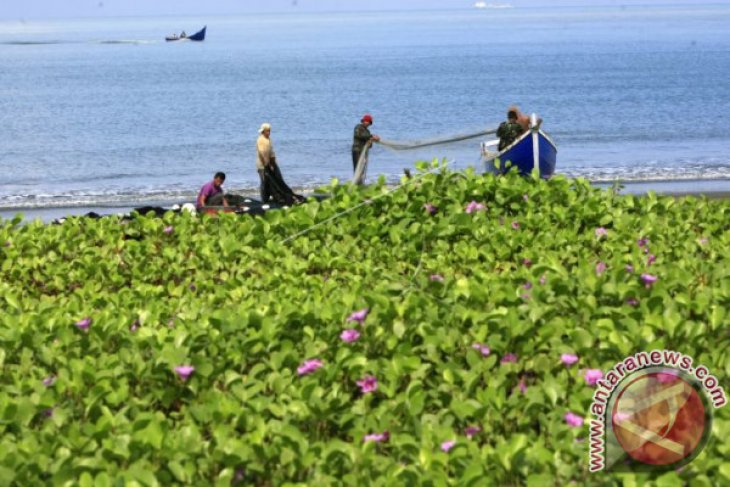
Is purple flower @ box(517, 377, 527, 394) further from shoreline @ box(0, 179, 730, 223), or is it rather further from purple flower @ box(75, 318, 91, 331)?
shoreline @ box(0, 179, 730, 223)

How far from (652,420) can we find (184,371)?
266 centimetres

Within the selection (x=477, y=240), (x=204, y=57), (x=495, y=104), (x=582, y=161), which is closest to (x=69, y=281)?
(x=477, y=240)

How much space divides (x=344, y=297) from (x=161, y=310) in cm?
135

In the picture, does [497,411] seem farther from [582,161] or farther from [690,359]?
[582,161]

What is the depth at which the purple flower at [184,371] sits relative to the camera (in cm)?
703

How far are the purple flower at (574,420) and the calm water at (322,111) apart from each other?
14.5 meters

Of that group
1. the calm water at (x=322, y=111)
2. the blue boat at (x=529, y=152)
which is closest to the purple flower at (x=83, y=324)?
the calm water at (x=322, y=111)

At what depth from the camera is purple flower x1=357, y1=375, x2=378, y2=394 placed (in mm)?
6891

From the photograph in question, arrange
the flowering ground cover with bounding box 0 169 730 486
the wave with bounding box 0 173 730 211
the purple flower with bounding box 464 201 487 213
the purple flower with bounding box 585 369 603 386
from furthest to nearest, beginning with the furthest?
the wave with bounding box 0 173 730 211 < the purple flower with bounding box 464 201 487 213 < the purple flower with bounding box 585 369 603 386 < the flowering ground cover with bounding box 0 169 730 486

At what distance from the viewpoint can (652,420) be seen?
5.80 m

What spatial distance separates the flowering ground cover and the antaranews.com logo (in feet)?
0.31

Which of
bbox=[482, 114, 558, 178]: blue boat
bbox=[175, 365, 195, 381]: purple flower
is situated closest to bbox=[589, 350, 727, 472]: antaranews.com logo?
bbox=[175, 365, 195, 381]: purple flower

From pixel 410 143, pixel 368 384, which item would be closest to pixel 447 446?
pixel 368 384

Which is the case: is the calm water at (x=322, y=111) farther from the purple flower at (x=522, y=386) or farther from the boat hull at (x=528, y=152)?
the purple flower at (x=522, y=386)
